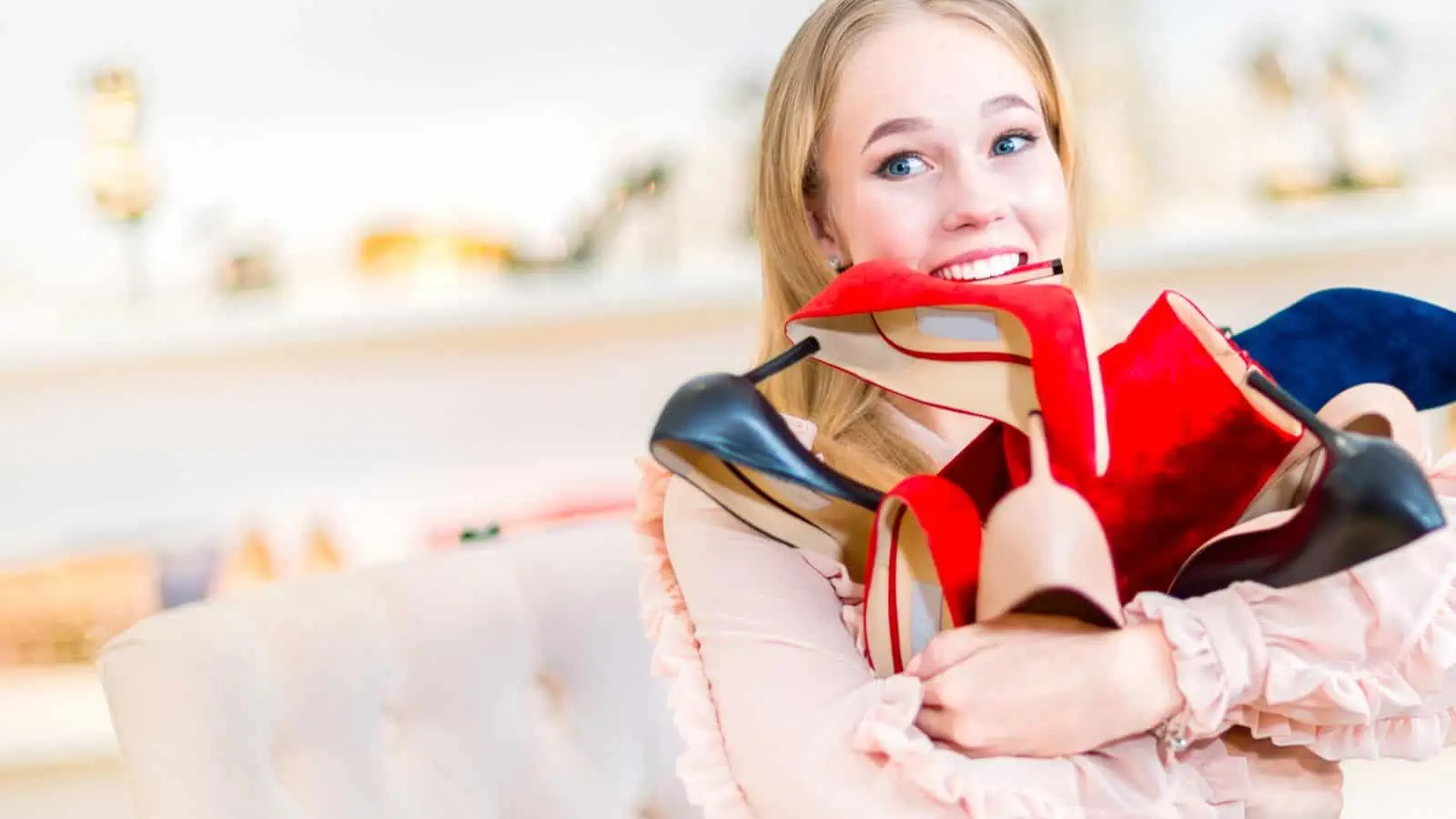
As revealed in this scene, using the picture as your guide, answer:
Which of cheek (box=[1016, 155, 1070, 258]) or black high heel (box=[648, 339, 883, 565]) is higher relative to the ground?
cheek (box=[1016, 155, 1070, 258])

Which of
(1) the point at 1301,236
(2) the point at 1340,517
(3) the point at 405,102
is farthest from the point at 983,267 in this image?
(3) the point at 405,102

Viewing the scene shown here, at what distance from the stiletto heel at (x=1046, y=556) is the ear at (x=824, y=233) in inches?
15.9

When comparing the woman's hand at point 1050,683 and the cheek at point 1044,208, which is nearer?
the woman's hand at point 1050,683

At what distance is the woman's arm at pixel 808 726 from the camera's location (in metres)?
0.53

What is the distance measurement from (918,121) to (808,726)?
0.37 m

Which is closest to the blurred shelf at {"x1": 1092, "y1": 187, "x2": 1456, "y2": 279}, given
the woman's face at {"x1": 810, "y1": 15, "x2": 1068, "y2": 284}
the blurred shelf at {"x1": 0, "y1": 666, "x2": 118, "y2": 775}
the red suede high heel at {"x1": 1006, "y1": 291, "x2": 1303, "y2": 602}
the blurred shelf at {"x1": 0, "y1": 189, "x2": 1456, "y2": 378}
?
the blurred shelf at {"x1": 0, "y1": 189, "x2": 1456, "y2": 378}

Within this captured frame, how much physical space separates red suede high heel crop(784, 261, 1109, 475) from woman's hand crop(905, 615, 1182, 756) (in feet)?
0.23

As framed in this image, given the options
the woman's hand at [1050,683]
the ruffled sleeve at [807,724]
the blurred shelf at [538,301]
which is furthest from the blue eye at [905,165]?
the blurred shelf at [538,301]

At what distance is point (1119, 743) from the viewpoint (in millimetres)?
554

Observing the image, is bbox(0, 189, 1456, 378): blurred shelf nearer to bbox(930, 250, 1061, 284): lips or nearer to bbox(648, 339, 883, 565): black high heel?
bbox(930, 250, 1061, 284): lips

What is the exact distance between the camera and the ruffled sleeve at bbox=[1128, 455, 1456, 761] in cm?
53

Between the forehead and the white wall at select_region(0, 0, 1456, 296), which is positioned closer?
the forehead

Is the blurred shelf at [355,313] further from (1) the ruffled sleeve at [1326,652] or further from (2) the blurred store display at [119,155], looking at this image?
(1) the ruffled sleeve at [1326,652]

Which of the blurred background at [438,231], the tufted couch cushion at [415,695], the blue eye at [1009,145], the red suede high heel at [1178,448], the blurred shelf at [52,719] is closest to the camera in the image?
the red suede high heel at [1178,448]
